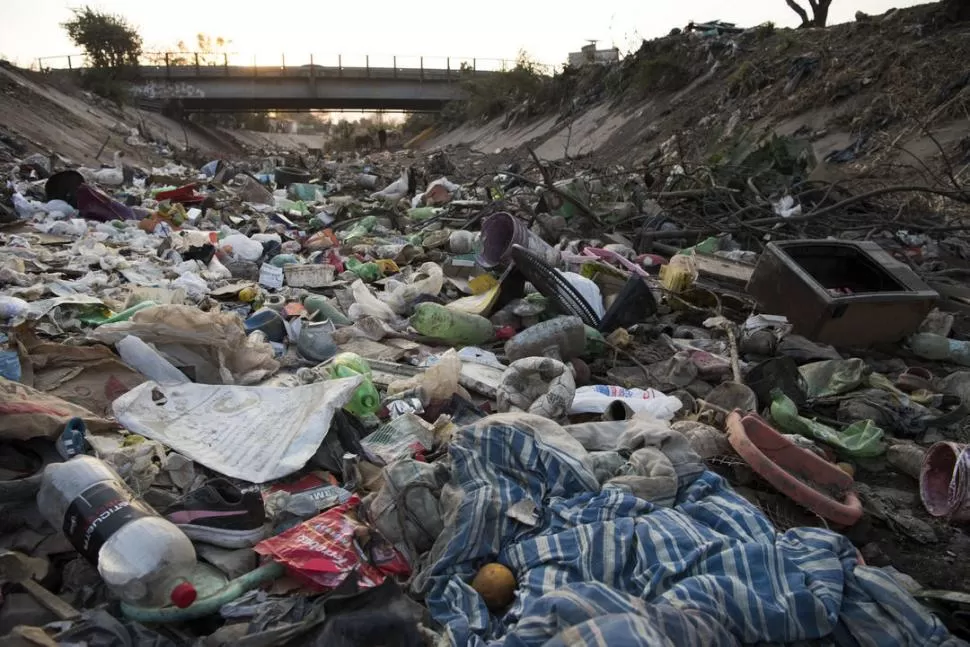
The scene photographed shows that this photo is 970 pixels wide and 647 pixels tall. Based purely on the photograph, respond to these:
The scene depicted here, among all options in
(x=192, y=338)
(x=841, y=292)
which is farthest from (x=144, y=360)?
(x=841, y=292)

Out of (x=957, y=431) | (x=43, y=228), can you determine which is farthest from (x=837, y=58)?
(x=43, y=228)

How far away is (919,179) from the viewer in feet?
24.0

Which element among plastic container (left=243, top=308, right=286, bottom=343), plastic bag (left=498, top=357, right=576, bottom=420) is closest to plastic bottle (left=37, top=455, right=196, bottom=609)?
plastic bag (left=498, top=357, right=576, bottom=420)

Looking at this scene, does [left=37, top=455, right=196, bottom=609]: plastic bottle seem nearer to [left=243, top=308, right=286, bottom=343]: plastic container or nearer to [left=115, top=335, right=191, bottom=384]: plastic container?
[left=115, top=335, right=191, bottom=384]: plastic container

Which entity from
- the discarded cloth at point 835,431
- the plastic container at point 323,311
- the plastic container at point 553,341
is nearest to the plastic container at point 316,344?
the plastic container at point 323,311

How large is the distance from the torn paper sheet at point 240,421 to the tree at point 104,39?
30.3 metres

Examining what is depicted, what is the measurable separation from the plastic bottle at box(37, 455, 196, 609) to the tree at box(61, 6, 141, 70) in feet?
102

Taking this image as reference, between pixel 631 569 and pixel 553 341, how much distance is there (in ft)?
5.73

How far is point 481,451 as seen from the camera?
2012 millimetres

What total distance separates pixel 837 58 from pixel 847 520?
12.0m

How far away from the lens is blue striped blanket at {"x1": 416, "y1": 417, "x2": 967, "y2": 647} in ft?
4.43

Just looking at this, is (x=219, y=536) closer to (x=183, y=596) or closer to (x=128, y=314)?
(x=183, y=596)

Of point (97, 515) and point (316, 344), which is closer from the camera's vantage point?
point (97, 515)

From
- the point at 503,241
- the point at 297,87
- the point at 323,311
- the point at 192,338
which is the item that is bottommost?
the point at 323,311
